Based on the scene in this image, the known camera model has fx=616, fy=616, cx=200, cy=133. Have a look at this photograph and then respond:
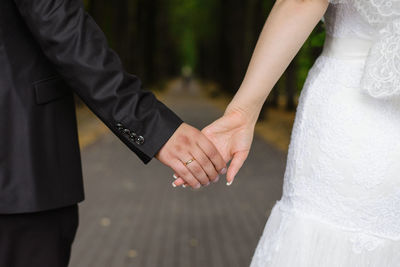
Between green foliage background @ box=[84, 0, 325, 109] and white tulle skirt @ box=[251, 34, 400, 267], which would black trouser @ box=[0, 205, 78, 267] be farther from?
green foliage background @ box=[84, 0, 325, 109]

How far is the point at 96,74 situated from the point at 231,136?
647mm

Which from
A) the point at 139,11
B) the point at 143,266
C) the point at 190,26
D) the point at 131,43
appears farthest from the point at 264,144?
the point at 190,26

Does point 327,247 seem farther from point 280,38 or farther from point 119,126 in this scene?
point 119,126

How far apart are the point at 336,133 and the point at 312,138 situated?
0.10m

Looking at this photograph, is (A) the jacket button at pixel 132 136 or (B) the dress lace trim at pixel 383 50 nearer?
(B) the dress lace trim at pixel 383 50

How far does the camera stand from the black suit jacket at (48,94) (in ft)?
Answer: 7.53

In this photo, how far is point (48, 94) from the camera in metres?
2.43

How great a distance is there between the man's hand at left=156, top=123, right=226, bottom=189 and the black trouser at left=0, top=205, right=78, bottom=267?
54cm

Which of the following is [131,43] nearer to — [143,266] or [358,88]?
[143,266]

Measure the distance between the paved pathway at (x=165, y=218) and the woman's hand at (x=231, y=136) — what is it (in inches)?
119

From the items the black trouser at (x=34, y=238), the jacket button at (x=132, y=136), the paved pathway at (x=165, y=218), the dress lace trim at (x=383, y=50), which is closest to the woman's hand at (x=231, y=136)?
the jacket button at (x=132, y=136)

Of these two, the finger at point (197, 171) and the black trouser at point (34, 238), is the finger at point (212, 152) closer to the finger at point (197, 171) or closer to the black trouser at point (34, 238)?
the finger at point (197, 171)

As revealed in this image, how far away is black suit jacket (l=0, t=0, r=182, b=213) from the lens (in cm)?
229

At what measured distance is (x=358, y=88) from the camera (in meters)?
2.20
